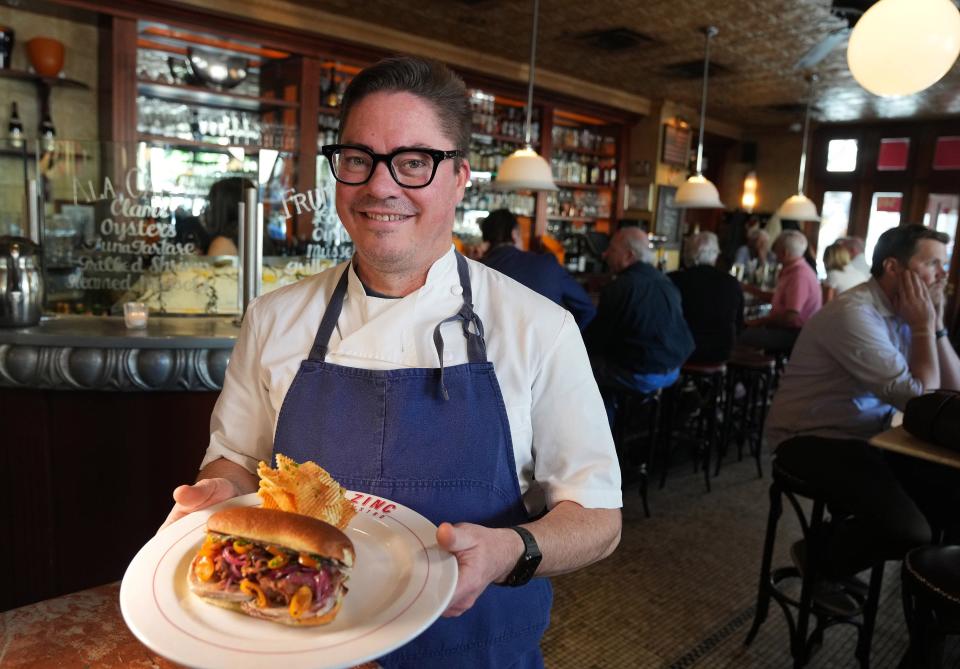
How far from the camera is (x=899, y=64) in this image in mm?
2410

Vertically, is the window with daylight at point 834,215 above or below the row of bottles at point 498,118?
below

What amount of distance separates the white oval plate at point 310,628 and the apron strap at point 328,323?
334 millimetres

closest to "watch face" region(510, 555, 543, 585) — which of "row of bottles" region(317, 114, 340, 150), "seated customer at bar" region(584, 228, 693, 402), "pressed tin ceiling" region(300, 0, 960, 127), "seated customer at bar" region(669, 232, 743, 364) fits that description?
"seated customer at bar" region(584, 228, 693, 402)

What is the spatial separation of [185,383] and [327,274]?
1.17 metres

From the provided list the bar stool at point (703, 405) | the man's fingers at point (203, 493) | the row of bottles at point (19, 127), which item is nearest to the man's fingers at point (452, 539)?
the man's fingers at point (203, 493)

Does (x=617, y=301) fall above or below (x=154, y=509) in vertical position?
above

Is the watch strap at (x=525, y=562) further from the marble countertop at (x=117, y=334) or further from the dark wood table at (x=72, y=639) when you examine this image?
the marble countertop at (x=117, y=334)

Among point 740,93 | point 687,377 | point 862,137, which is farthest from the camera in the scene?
point 862,137

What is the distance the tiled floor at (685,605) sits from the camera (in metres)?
2.62

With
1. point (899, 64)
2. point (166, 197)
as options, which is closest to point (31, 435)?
point (166, 197)

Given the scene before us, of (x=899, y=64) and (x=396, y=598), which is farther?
(x=899, y=64)

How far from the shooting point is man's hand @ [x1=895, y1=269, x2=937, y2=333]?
8.66 feet

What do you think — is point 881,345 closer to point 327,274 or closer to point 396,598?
point 327,274

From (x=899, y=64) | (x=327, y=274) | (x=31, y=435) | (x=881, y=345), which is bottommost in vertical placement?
(x=31, y=435)
